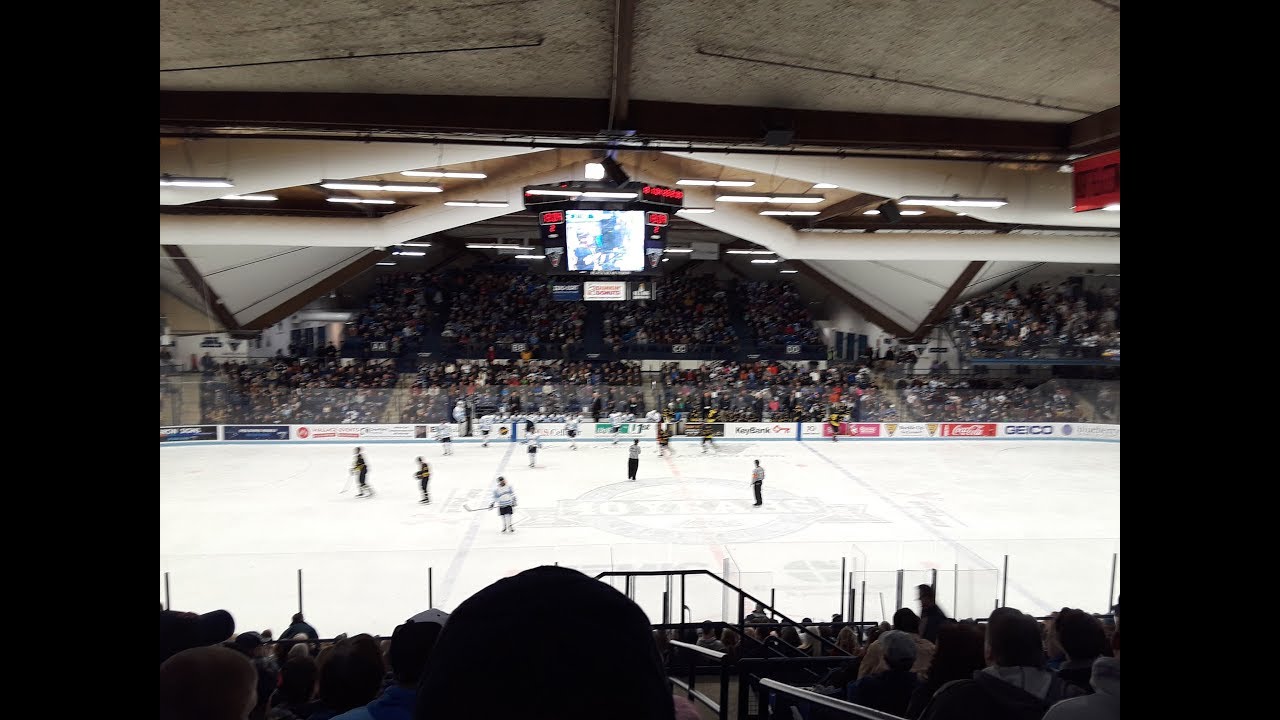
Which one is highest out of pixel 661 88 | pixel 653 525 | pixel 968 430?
pixel 661 88

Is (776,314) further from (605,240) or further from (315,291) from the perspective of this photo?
(605,240)

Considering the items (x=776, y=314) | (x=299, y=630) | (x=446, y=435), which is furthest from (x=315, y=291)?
(x=299, y=630)

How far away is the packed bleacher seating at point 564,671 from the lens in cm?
102

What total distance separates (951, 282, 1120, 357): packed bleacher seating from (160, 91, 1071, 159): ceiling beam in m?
22.4

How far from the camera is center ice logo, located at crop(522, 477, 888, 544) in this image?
45.0 feet

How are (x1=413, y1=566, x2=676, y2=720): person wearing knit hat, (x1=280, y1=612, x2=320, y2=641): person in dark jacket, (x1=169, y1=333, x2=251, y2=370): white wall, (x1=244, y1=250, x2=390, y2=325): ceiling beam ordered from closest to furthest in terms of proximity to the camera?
(x1=413, y1=566, x2=676, y2=720): person wearing knit hat
(x1=280, y1=612, x2=320, y2=641): person in dark jacket
(x1=169, y1=333, x2=251, y2=370): white wall
(x1=244, y1=250, x2=390, y2=325): ceiling beam

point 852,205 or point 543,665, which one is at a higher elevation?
point 852,205

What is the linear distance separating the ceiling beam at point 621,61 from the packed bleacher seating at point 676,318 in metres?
24.3

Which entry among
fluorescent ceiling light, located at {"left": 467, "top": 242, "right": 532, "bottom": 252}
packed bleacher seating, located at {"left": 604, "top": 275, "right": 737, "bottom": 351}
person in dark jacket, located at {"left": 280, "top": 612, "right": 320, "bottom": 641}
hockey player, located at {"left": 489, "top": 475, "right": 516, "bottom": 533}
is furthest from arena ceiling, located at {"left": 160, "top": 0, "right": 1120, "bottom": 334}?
packed bleacher seating, located at {"left": 604, "top": 275, "right": 737, "bottom": 351}

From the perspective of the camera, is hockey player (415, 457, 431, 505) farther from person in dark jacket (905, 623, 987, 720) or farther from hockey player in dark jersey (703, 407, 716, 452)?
person in dark jacket (905, 623, 987, 720)

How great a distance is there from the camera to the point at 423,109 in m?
7.61

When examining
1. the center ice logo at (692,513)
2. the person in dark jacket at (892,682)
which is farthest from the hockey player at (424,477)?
the person in dark jacket at (892,682)

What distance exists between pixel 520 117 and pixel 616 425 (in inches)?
672

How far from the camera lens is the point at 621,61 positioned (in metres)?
6.27
